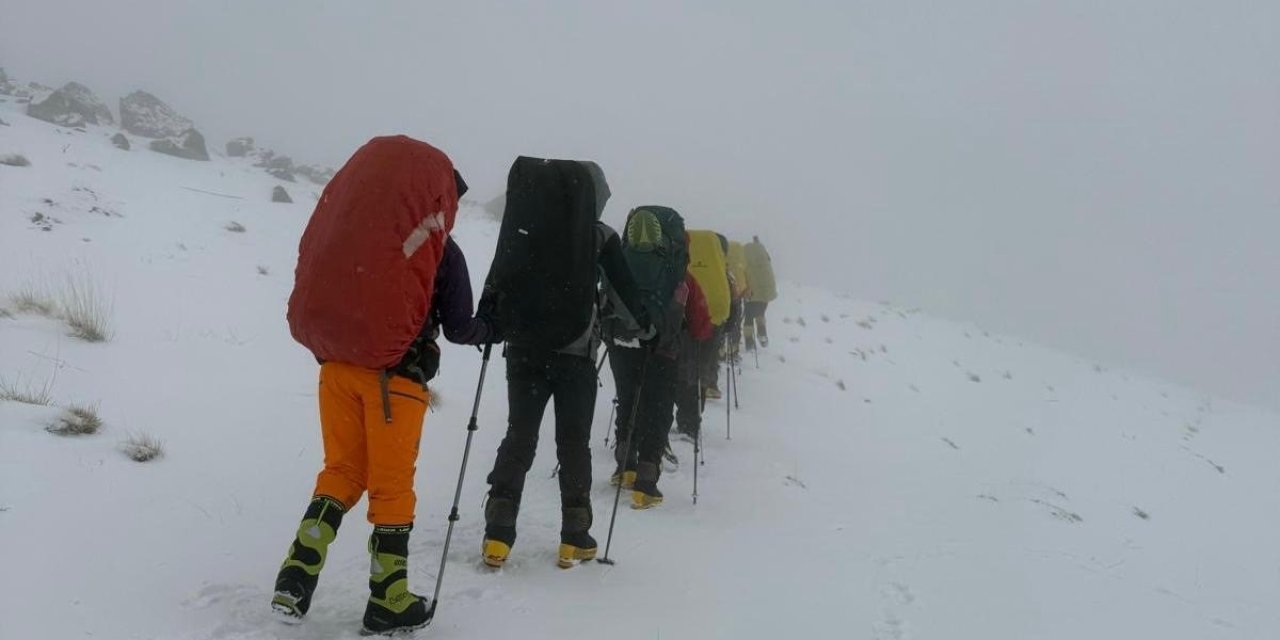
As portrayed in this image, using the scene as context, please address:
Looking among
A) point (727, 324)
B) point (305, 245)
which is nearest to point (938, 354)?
point (727, 324)

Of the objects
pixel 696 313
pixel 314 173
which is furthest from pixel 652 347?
pixel 314 173

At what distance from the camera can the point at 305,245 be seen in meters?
3.12

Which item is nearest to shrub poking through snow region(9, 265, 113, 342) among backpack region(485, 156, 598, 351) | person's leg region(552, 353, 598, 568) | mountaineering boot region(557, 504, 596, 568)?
backpack region(485, 156, 598, 351)

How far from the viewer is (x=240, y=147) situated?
25.1m

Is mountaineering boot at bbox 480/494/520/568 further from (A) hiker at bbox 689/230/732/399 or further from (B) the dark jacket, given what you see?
(A) hiker at bbox 689/230/732/399

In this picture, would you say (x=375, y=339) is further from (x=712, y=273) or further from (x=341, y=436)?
(x=712, y=273)

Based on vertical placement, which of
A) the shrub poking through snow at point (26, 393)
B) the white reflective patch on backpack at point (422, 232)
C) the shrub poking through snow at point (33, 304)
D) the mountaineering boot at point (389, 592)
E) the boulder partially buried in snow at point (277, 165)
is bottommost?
the shrub poking through snow at point (26, 393)

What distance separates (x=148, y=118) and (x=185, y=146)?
5.11m

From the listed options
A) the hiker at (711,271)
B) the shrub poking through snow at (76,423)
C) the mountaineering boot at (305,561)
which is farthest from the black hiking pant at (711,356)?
the shrub poking through snow at (76,423)

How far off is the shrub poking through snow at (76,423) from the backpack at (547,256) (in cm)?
286

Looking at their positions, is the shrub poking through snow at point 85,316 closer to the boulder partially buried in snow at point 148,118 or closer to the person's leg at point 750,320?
the person's leg at point 750,320

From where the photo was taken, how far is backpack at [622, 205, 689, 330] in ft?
17.8

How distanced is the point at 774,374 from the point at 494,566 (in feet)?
33.1

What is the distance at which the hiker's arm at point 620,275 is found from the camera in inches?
171
